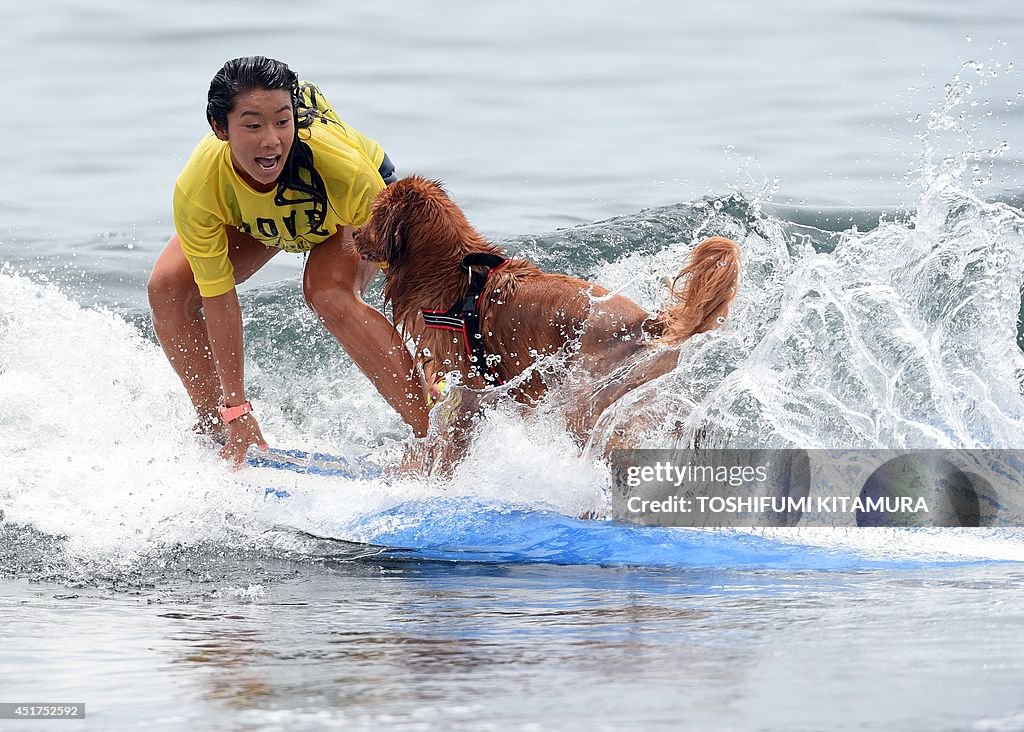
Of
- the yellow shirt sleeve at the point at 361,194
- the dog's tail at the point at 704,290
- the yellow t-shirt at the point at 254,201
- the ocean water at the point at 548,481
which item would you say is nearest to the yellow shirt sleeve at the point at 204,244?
the yellow t-shirt at the point at 254,201

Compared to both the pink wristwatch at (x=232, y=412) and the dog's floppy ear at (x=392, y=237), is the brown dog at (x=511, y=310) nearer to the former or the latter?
the dog's floppy ear at (x=392, y=237)

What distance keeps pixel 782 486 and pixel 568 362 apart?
3.14 feet

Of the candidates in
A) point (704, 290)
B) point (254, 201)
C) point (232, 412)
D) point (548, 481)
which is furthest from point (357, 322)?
point (704, 290)

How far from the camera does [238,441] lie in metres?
6.38

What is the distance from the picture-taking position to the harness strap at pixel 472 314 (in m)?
5.37

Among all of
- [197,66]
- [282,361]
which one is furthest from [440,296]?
[197,66]

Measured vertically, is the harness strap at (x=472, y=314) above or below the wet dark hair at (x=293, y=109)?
below

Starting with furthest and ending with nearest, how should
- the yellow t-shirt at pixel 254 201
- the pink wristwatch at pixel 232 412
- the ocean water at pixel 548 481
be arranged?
the pink wristwatch at pixel 232 412
the yellow t-shirt at pixel 254 201
the ocean water at pixel 548 481

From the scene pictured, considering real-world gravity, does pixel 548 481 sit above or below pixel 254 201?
below

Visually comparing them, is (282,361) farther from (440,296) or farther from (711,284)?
(711,284)

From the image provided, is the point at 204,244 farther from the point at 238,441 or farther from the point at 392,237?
the point at 238,441

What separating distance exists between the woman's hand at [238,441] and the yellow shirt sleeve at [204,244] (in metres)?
0.75

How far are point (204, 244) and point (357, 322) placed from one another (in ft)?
2.37

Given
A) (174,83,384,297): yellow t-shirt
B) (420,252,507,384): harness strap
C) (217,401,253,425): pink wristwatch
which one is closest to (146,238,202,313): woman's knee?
(174,83,384,297): yellow t-shirt
